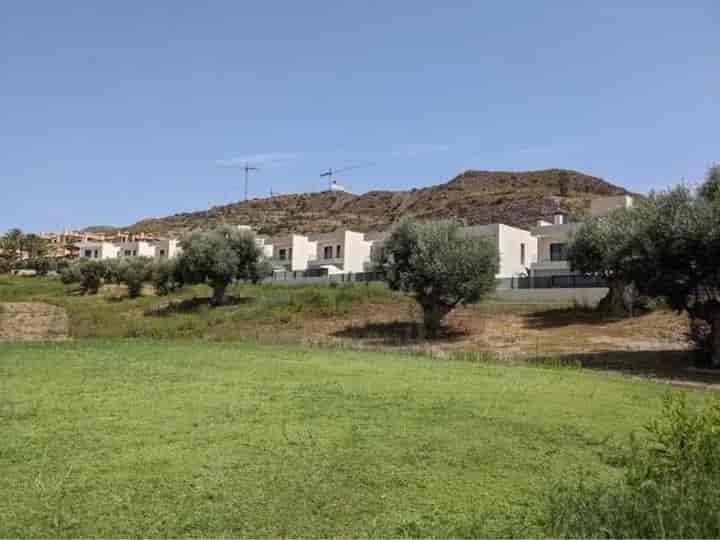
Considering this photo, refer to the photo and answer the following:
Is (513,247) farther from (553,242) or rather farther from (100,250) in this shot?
(100,250)

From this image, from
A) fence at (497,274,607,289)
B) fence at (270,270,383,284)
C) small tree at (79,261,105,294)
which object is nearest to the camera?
fence at (497,274,607,289)

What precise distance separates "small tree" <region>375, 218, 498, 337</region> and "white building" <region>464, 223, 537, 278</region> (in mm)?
20069

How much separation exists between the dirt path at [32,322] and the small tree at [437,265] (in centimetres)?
1861

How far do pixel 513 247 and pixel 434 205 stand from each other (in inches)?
2469

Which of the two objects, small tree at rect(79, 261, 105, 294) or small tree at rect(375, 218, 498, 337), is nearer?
small tree at rect(375, 218, 498, 337)

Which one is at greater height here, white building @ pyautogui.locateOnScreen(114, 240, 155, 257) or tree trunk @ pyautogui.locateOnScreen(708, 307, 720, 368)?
white building @ pyautogui.locateOnScreen(114, 240, 155, 257)

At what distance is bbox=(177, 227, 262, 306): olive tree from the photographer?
138 ft

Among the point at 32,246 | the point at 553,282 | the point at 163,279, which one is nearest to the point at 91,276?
the point at 163,279

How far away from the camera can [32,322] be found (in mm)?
41031

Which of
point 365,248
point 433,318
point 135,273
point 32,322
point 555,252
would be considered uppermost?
point 365,248

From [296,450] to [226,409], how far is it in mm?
2241

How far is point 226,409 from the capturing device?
324 inches

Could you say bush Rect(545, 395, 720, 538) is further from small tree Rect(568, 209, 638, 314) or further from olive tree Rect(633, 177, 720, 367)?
small tree Rect(568, 209, 638, 314)

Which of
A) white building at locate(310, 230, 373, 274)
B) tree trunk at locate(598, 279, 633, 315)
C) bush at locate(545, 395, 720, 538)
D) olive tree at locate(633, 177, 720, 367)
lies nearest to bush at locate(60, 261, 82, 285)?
white building at locate(310, 230, 373, 274)
